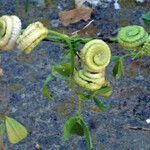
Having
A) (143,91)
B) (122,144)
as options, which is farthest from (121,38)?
(143,91)

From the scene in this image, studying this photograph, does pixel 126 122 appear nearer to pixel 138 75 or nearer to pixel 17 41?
pixel 138 75

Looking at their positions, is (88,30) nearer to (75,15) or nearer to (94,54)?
(75,15)

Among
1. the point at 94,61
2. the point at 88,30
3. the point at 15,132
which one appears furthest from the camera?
the point at 88,30

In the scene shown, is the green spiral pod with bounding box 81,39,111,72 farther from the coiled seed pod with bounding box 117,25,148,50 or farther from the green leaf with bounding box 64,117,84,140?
the green leaf with bounding box 64,117,84,140

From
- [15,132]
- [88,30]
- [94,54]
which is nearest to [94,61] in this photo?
[94,54]

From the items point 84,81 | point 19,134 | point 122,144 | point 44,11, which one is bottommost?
point 122,144

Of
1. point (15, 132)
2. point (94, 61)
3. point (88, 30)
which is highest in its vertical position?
point (94, 61)

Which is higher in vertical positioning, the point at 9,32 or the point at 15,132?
the point at 9,32
